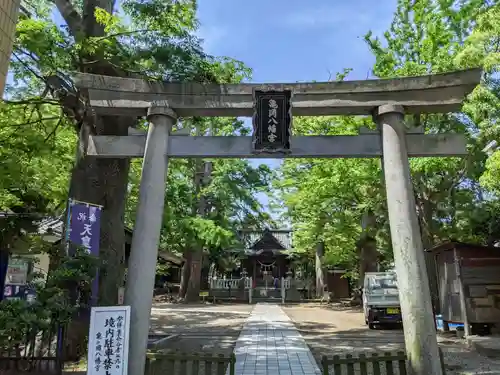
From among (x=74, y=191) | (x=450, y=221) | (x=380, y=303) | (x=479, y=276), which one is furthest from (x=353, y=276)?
(x=74, y=191)

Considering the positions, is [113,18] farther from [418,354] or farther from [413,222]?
[418,354]

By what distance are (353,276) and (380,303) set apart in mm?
17942

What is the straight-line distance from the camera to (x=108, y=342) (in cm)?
512

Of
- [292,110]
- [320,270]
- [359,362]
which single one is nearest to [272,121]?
[292,110]

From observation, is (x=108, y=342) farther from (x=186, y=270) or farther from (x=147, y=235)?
(x=186, y=270)

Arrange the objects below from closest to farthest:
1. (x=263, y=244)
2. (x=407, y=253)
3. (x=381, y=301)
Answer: (x=407, y=253) < (x=381, y=301) < (x=263, y=244)

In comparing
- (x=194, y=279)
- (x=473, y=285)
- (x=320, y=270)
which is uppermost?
(x=320, y=270)

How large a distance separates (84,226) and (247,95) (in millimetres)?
3654

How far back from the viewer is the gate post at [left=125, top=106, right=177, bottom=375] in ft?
18.0

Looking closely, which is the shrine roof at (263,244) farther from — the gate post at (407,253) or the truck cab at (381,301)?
the gate post at (407,253)

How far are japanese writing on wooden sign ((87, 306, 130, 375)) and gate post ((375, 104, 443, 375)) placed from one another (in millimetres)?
3687

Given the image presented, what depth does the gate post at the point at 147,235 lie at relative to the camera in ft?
18.0

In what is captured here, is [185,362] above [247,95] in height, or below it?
below

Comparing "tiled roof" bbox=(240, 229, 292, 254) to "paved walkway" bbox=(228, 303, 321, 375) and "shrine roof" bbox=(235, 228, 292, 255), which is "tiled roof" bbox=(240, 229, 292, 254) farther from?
"paved walkway" bbox=(228, 303, 321, 375)
